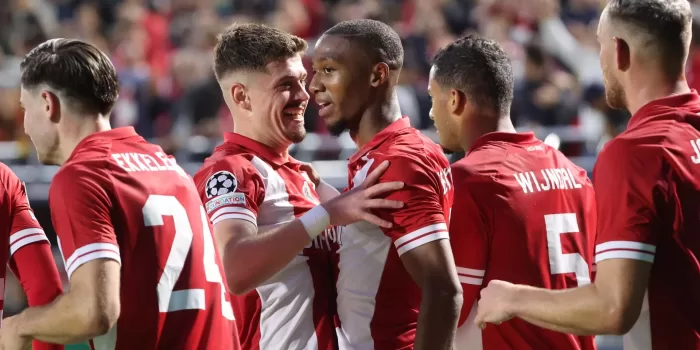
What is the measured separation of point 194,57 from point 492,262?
27.7 ft

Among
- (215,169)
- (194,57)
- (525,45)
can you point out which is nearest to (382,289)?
(215,169)

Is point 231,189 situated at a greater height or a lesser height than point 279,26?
greater

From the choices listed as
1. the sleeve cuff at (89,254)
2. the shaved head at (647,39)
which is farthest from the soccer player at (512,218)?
the sleeve cuff at (89,254)

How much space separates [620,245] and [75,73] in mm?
2058

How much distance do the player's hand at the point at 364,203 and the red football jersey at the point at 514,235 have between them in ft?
1.60

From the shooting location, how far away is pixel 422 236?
3.91 metres

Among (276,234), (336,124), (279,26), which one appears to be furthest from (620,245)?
(279,26)

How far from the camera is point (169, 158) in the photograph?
4125 mm

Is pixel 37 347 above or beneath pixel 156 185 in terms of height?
beneath

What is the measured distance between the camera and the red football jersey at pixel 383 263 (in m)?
4.06

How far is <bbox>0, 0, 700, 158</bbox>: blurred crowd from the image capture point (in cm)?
1018

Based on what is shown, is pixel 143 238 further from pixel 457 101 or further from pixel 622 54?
pixel 622 54

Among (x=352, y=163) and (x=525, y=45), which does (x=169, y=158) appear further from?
(x=525, y=45)

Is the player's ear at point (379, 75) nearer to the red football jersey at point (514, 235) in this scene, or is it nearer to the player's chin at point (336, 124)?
the player's chin at point (336, 124)
